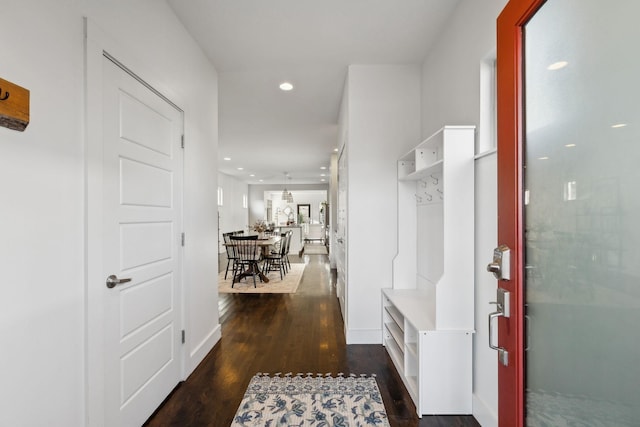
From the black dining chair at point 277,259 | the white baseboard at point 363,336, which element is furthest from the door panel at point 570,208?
the black dining chair at point 277,259

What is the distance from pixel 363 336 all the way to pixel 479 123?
2.22 m

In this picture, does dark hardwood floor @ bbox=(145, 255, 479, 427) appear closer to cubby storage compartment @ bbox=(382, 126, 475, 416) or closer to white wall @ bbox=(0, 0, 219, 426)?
cubby storage compartment @ bbox=(382, 126, 475, 416)

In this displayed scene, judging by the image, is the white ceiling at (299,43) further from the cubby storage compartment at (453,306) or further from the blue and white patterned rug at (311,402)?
the blue and white patterned rug at (311,402)

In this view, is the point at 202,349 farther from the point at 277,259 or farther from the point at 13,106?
the point at 277,259

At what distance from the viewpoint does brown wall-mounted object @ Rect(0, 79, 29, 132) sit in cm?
98

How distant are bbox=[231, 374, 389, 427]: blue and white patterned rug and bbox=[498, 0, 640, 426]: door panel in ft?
3.70

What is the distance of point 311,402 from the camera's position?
2035 millimetres

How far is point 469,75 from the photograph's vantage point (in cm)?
200

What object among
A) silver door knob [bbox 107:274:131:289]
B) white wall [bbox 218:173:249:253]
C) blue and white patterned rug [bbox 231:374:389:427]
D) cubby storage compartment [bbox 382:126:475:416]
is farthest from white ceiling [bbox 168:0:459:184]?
white wall [bbox 218:173:249:253]

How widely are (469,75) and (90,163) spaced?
2.30 metres


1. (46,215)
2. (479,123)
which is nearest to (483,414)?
(479,123)

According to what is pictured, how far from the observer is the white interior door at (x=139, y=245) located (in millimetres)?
1555

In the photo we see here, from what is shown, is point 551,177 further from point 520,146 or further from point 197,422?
point 197,422

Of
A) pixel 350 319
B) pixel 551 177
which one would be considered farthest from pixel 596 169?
pixel 350 319
